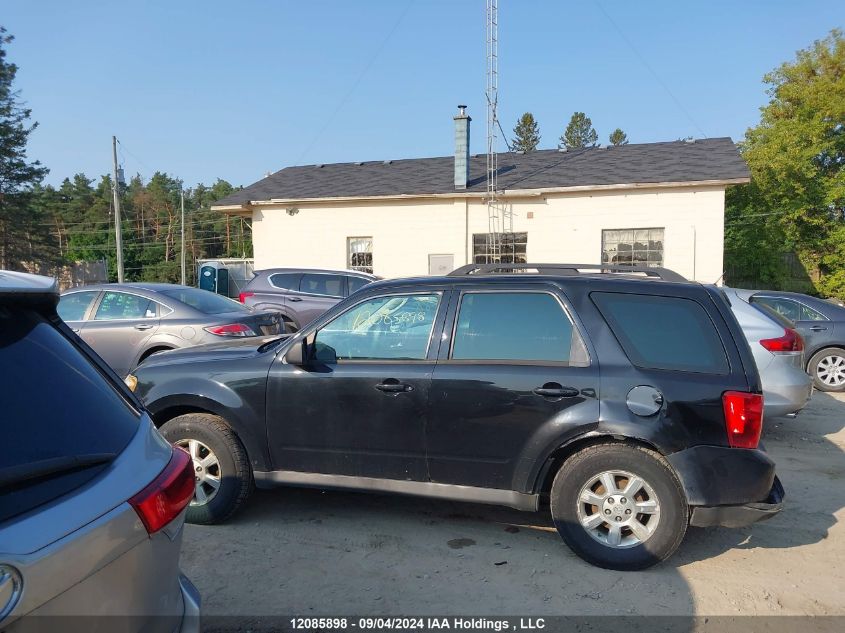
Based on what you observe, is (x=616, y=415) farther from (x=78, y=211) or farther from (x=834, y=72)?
(x=78, y=211)

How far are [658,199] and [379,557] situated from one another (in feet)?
49.8

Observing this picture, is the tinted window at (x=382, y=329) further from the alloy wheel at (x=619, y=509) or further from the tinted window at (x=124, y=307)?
the tinted window at (x=124, y=307)

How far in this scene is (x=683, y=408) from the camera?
3.61m

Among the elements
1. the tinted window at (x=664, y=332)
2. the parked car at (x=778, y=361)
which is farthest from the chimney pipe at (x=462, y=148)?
the tinted window at (x=664, y=332)

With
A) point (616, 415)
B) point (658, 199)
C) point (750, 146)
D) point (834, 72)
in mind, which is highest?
point (834, 72)

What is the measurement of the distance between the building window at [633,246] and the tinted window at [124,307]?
42.0 feet

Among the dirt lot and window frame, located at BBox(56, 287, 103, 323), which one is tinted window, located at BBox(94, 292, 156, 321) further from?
the dirt lot

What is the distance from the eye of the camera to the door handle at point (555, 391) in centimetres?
374

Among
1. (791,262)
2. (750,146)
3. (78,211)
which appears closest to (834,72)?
(750,146)

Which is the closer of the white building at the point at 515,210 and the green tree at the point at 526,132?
the white building at the point at 515,210

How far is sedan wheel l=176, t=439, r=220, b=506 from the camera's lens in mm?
4305

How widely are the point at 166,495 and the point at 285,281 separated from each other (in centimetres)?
1106

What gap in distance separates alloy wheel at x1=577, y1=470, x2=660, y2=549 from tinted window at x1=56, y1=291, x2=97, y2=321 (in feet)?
23.0

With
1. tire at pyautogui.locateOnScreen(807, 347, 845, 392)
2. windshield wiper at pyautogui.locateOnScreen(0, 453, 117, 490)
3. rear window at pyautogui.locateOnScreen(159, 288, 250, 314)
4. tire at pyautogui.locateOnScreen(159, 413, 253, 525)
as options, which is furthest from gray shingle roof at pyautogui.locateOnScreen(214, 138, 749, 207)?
windshield wiper at pyautogui.locateOnScreen(0, 453, 117, 490)
